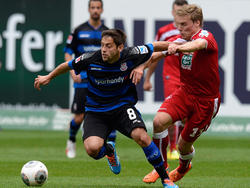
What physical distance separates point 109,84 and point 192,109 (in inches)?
41.9

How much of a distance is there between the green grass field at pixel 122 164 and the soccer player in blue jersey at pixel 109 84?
0.68 meters

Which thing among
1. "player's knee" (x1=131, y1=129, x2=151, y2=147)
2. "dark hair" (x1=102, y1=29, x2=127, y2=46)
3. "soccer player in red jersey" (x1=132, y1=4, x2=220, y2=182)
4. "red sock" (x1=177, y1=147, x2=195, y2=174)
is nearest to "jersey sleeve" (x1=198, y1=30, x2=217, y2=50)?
Answer: "soccer player in red jersey" (x1=132, y1=4, x2=220, y2=182)

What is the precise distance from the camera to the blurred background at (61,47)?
56.1 feet

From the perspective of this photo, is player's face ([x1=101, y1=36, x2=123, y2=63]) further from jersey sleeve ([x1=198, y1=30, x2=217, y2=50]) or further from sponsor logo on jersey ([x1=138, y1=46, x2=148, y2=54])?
jersey sleeve ([x1=198, y1=30, x2=217, y2=50])

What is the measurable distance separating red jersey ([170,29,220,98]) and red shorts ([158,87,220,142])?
0.27 feet

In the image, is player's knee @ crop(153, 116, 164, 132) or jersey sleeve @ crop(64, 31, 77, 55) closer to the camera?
player's knee @ crop(153, 116, 164, 132)

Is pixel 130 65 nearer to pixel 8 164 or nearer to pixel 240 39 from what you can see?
pixel 8 164

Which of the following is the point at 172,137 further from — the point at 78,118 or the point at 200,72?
the point at 200,72

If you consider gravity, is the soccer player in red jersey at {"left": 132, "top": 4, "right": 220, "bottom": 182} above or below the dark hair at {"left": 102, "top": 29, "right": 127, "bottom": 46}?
below

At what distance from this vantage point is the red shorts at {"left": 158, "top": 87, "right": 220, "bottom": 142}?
812 cm

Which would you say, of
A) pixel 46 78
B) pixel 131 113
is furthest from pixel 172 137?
pixel 46 78

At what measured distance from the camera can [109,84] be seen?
316 inches

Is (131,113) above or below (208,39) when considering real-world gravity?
below

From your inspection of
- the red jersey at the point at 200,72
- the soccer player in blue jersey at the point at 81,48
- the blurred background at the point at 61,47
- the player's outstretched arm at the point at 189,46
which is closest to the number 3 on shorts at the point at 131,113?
the red jersey at the point at 200,72
